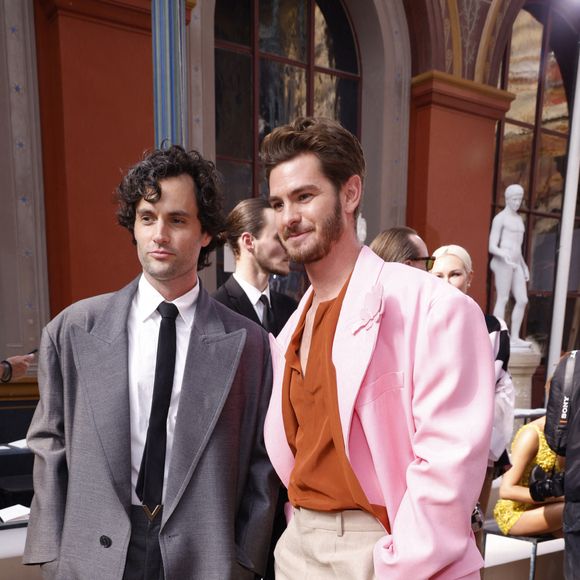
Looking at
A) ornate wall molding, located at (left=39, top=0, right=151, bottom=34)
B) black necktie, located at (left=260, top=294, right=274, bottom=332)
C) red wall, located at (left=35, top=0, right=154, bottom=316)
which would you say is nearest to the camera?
black necktie, located at (left=260, top=294, right=274, bottom=332)

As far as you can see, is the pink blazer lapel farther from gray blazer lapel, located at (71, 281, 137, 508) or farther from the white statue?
the white statue

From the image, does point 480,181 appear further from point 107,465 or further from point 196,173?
point 107,465

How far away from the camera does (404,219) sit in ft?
23.4

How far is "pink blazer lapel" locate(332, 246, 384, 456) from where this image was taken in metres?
1.23

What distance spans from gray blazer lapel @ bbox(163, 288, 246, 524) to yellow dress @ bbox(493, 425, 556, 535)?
198cm

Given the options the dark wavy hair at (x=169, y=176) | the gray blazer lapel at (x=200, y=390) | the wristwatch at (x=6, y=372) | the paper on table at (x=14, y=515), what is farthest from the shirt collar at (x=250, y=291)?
the wristwatch at (x=6, y=372)

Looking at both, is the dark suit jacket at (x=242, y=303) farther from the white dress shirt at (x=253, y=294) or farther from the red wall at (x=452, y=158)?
the red wall at (x=452, y=158)

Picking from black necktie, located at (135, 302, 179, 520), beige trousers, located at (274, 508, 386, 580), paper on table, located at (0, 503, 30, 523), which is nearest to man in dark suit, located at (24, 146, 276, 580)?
black necktie, located at (135, 302, 179, 520)

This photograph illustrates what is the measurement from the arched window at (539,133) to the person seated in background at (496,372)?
20.2ft

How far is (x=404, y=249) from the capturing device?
246cm

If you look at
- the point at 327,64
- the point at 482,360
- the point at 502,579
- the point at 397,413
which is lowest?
the point at 502,579

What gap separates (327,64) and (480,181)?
2859mm

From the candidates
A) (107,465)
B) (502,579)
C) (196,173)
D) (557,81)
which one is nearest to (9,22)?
(196,173)

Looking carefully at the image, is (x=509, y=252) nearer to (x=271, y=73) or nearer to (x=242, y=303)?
(x=271, y=73)
